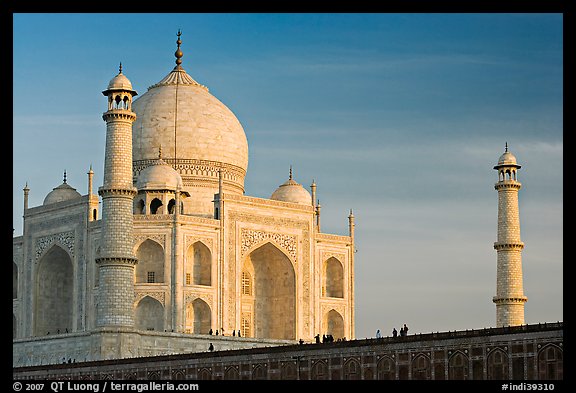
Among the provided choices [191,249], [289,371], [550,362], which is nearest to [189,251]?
[191,249]

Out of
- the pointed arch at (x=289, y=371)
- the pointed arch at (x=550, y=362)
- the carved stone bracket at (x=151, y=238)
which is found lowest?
the pointed arch at (x=550, y=362)

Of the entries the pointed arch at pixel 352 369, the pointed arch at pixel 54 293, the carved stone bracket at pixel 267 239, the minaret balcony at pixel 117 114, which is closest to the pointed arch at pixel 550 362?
the pointed arch at pixel 352 369

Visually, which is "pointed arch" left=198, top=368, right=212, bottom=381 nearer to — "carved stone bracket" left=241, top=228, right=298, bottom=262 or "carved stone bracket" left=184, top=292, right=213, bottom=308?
"carved stone bracket" left=184, top=292, right=213, bottom=308

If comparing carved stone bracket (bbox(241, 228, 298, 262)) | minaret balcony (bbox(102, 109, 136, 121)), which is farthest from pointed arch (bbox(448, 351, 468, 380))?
carved stone bracket (bbox(241, 228, 298, 262))

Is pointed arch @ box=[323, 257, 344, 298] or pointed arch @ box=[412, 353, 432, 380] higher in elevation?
pointed arch @ box=[323, 257, 344, 298]

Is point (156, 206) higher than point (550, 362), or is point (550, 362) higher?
point (156, 206)

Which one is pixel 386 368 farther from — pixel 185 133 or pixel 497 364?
pixel 185 133

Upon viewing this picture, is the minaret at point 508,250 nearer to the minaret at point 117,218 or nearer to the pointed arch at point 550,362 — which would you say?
the minaret at point 117,218
